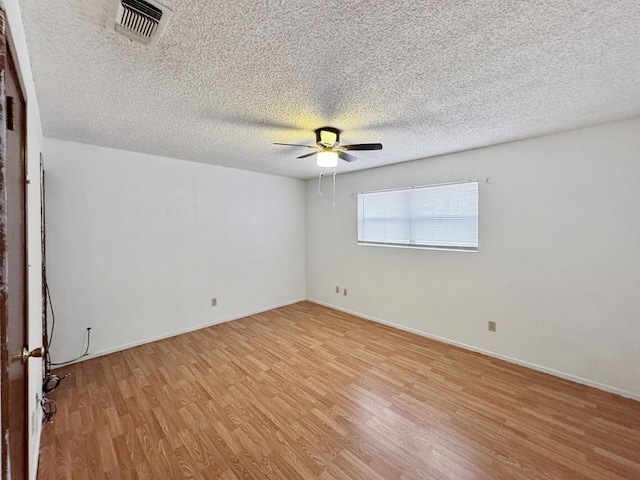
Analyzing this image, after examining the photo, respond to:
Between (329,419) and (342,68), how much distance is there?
2414mm

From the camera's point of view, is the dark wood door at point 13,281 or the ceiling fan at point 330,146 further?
the ceiling fan at point 330,146

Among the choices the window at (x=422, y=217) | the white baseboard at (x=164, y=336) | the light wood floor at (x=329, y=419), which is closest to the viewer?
the light wood floor at (x=329, y=419)

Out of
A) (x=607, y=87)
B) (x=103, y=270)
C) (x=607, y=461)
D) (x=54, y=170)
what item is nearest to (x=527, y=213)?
(x=607, y=87)

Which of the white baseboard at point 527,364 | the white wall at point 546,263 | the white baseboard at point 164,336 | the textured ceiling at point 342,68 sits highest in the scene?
the textured ceiling at point 342,68

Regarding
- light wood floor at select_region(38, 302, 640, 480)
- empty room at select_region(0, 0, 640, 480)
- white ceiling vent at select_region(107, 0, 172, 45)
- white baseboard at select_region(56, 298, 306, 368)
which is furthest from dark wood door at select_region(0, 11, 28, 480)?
white baseboard at select_region(56, 298, 306, 368)

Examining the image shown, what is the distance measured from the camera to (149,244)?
3.32 metres

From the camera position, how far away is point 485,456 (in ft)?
5.42

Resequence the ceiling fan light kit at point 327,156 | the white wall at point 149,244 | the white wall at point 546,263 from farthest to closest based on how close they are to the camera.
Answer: the white wall at point 149,244 → the ceiling fan light kit at point 327,156 → the white wall at point 546,263

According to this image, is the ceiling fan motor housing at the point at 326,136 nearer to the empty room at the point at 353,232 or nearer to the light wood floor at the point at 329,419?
the empty room at the point at 353,232

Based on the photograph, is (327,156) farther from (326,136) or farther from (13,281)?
(13,281)

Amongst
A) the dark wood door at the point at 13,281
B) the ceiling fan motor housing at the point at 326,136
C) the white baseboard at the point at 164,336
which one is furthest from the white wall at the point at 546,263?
the dark wood door at the point at 13,281

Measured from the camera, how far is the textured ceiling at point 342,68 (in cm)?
112

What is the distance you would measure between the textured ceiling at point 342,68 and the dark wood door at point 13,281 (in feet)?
1.54

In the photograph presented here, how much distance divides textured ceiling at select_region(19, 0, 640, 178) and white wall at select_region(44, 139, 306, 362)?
647 mm
